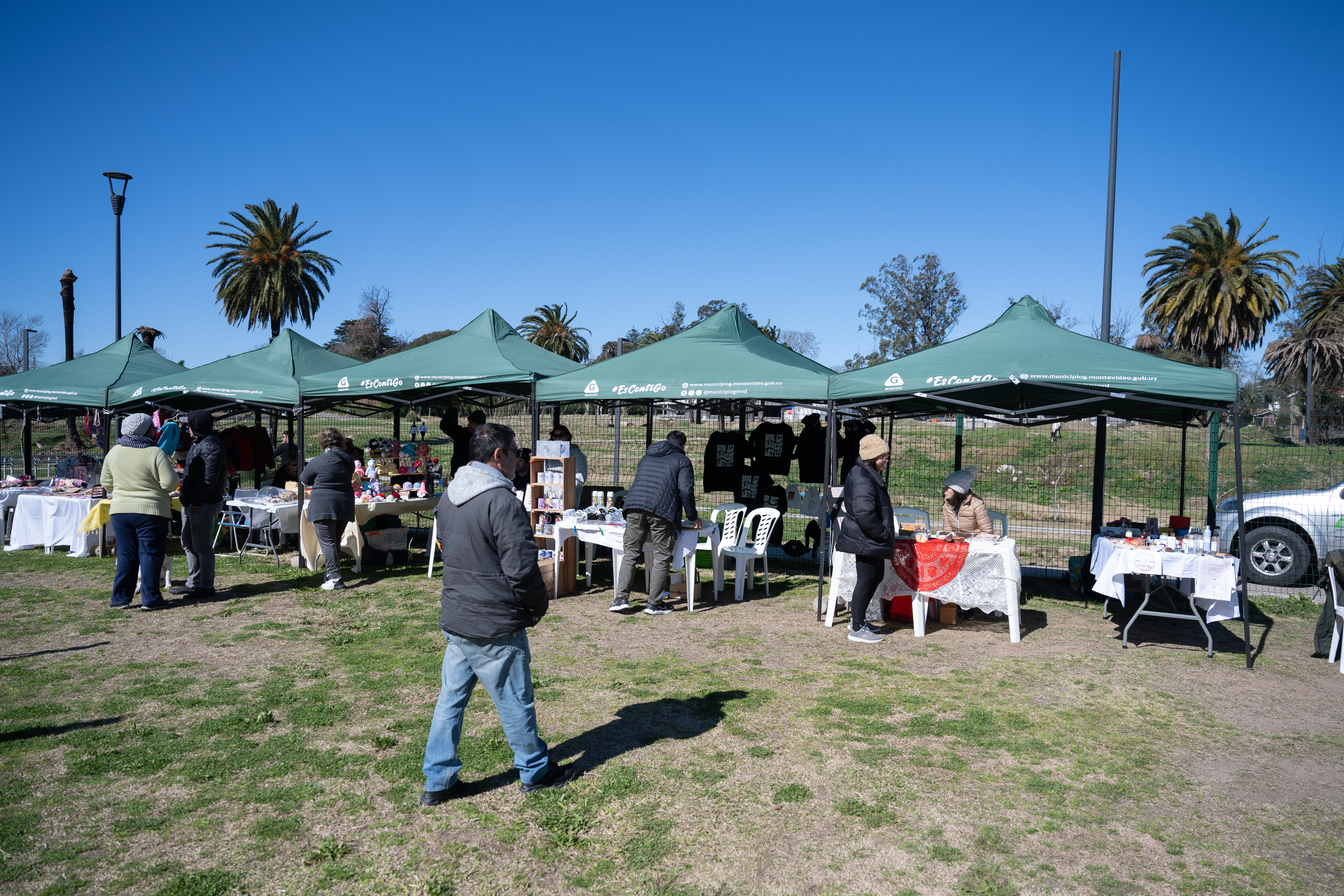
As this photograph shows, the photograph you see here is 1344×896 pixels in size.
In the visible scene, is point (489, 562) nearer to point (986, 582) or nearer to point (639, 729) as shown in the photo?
point (639, 729)

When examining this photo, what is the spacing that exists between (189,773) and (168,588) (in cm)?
516

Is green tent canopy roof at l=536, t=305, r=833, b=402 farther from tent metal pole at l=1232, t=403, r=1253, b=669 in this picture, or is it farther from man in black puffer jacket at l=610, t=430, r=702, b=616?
tent metal pole at l=1232, t=403, r=1253, b=669

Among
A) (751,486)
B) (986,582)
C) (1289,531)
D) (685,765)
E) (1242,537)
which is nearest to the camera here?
(685,765)

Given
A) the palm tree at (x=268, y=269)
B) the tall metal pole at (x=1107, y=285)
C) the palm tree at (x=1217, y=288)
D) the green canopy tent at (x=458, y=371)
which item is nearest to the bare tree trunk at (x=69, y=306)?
the palm tree at (x=268, y=269)

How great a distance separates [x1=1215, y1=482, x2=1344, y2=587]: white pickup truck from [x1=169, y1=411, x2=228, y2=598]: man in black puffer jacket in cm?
1087

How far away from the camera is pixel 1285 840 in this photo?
3541 mm

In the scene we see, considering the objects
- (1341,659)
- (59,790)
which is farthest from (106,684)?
(1341,659)

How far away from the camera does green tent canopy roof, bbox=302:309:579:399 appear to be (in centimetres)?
977

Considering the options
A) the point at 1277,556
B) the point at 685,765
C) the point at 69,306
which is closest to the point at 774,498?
the point at 1277,556

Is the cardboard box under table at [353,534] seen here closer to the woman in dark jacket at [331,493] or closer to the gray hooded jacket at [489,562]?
the woman in dark jacket at [331,493]

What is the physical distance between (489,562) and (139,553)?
5.64 metres

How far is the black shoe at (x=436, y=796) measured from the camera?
3.74m

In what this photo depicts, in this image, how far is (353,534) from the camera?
9664 mm

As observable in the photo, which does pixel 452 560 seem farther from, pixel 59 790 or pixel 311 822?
pixel 59 790
